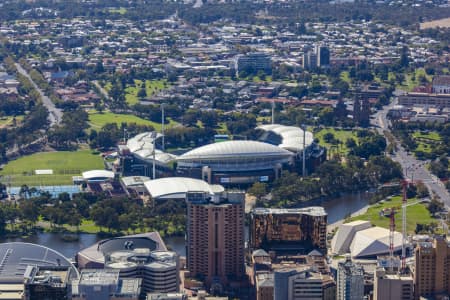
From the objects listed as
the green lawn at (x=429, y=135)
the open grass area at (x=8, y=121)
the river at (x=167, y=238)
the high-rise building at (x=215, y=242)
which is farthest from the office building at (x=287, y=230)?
the open grass area at (x=8, y=121)

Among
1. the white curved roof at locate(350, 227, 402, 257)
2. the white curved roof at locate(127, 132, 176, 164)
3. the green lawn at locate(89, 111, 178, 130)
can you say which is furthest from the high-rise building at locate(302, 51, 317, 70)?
the white curved roof at locate(350, 227, 402, 257)

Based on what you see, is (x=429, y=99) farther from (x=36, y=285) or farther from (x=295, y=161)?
(x=36, y=285)

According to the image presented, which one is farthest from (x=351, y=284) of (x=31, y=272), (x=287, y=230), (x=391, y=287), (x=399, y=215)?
(x=399, y=215)

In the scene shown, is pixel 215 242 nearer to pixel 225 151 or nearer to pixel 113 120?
pixel 225 151

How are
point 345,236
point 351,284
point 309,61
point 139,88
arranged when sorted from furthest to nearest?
point 309,61
point 139,88
point 345,236
point 351,284

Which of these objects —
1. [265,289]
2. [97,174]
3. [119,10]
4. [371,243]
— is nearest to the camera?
[265,289]

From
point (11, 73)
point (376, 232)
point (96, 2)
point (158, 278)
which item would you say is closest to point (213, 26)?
point (96, 2)
